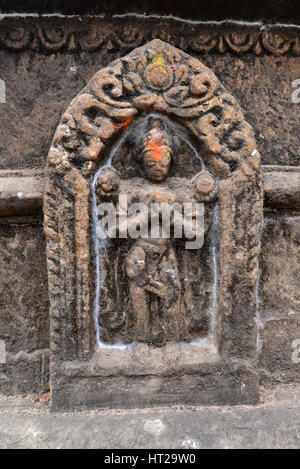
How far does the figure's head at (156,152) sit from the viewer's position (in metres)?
1.68

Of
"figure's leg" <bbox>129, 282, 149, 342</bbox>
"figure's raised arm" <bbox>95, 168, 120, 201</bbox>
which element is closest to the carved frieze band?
"figure's raised arm" <bbox>95, 168, 120, 201</bbox>

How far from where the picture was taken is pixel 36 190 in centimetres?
182

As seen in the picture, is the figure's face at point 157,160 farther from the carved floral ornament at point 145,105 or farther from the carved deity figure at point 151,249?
the carved floral ornament at point 145,105

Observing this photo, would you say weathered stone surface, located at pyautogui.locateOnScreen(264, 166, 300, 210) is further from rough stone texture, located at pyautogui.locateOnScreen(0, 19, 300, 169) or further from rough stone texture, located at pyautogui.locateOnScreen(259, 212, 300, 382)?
rough stone texture, located at pyautogui.locateOnScreen(0, 19, 300, 169)

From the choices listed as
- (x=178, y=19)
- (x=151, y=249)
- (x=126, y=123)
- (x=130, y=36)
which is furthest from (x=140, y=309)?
(x=178, y=19)

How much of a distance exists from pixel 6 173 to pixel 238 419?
5.18 ft

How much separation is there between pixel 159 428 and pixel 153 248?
773 millimetres

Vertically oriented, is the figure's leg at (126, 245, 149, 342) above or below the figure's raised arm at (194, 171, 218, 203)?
below

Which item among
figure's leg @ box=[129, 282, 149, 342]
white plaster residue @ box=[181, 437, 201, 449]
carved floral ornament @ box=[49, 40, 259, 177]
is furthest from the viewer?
figure's leg @ box=[129, 282, 149, 342]

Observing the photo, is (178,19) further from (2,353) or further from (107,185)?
(2,353)

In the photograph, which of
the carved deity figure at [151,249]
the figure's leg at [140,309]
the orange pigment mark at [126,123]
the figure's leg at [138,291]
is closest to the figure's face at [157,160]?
the carved deity figure at [151,249]

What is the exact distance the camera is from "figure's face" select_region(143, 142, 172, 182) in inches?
66.3
